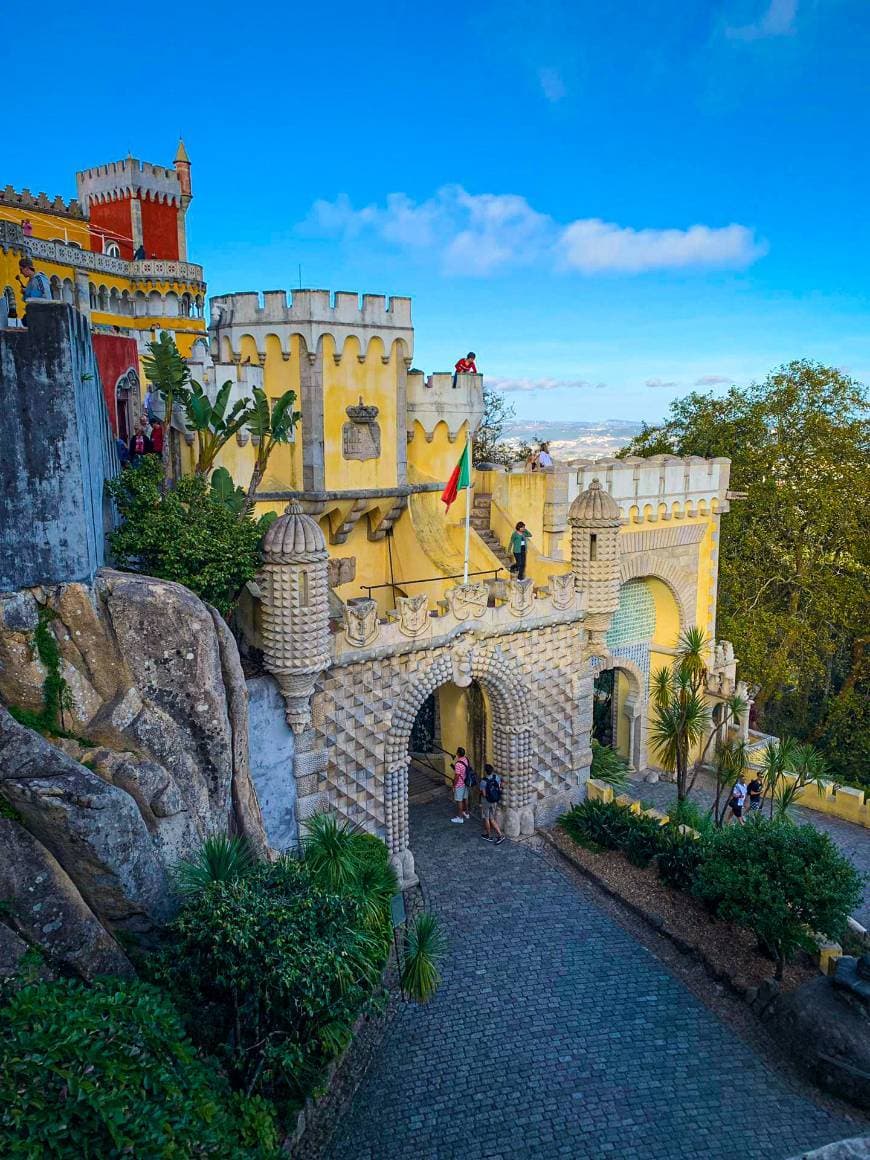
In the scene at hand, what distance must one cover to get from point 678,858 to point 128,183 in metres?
41.5

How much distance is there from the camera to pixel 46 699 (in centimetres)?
1066

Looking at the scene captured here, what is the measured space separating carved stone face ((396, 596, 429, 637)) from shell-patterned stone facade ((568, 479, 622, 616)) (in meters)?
4.53

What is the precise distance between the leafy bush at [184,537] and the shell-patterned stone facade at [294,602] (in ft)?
1.73

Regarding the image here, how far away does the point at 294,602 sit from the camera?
14.8 m

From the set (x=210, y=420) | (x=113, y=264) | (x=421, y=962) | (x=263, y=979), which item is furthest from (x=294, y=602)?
(x=113, y=264)

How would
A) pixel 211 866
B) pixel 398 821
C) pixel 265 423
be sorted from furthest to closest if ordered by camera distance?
pixel 398 821 < pixel 265 423 < pixel 211 866

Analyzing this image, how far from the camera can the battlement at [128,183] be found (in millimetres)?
42438

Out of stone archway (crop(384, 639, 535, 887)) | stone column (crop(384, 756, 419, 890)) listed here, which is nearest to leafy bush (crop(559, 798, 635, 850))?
stone archway (crop(384, 639, 535, 887))

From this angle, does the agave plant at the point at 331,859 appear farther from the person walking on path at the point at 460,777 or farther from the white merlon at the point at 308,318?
the white merlon at the point at 308,318

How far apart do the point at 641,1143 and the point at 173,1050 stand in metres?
6.90

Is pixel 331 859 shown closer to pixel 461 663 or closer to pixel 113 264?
pixel 461 663

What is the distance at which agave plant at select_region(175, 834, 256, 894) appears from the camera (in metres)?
10.5

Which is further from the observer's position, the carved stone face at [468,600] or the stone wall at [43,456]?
the carved stone face at [468,600]

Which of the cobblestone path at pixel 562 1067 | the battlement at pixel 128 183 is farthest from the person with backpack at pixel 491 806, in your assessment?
the battlement at pixel 128 183
